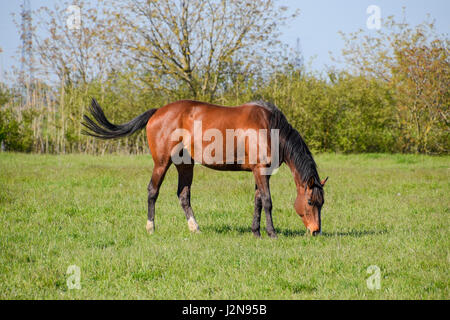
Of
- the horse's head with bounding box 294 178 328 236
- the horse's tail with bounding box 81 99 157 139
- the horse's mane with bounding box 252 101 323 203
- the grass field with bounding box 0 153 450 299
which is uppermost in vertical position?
the horse's tail with bounding box 81 99 157 139

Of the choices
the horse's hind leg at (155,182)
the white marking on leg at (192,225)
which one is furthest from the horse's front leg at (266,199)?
the horse's hind leg at (155,182)

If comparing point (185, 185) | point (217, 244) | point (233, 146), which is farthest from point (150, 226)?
point (233, 146)

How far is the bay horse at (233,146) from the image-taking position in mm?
6371

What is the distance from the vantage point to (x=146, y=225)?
7.07 metres

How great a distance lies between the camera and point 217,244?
238 inches

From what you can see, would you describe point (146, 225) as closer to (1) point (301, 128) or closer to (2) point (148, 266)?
(2) point (148, 266)

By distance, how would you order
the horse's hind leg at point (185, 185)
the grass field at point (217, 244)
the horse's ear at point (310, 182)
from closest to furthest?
the grass field at point (217, 244)
the horse's ear at point (310, 182)
the horse's hind leg at point (185, 185)

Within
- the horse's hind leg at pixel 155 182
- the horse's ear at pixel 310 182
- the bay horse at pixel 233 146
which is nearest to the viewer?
the horse's ear at pixel 310 182

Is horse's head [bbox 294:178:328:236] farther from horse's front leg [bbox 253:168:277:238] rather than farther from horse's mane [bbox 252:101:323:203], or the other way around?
horse's front leg [bbox 253:168:277:238]

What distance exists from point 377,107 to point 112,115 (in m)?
12.0

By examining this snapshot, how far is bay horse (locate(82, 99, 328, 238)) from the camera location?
6.37 metres

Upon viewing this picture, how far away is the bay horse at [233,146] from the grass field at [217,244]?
464mm

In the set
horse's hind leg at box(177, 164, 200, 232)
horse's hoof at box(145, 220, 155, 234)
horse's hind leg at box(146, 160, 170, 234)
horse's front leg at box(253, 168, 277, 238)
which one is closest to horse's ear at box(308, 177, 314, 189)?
horse's front leg at box(253, 168, 277, 238)

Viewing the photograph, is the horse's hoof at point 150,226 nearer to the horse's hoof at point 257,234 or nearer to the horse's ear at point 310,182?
the horse's hoof at point 257,234
